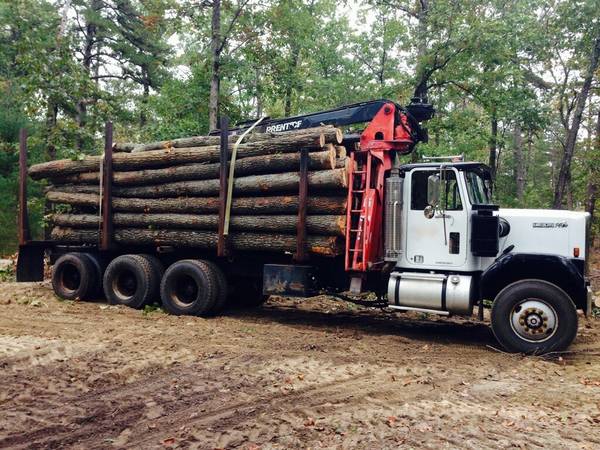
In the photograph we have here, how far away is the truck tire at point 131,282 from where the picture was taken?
9914 millimetres

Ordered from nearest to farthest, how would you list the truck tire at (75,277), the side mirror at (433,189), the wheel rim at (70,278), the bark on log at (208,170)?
the side mirror at (433,189) < the bark on log at (208,170) < the truck tire at (75,277) < the wheel rim at (70,278)

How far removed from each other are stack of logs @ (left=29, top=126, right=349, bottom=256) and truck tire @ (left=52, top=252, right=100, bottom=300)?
49 cm

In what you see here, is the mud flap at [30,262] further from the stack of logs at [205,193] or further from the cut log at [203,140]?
the cut log at [203,140]

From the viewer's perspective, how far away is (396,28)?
19062 millimetres

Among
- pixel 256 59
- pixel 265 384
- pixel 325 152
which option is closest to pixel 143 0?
pixel 256 59

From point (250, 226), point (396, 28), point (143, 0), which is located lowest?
point (250, 226)

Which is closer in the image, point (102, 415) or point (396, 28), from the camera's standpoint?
point (102, 415)

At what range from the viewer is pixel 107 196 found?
413 inches

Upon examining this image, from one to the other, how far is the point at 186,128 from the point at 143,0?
315 inches

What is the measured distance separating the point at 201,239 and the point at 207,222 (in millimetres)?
342

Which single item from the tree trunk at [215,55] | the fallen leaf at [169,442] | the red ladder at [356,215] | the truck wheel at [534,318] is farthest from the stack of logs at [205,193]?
the tree trunk at [215,55]

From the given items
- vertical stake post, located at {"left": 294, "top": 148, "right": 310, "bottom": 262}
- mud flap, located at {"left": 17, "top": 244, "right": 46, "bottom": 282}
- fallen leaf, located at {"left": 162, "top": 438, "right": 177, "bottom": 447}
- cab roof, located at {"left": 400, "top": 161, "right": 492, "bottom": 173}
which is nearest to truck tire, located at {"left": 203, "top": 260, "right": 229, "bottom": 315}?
vertical stake post, located at {"left": 294, "top": 148, "right": 310, "bottom": 262}

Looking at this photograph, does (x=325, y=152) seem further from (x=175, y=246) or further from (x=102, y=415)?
(x=102, y=415)

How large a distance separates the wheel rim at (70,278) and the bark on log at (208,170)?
1.87 metres
